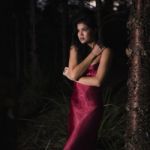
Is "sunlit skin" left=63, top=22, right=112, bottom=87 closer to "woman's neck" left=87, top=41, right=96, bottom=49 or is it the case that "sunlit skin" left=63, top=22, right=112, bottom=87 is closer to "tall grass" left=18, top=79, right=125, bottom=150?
"woman's neck" left=87, top=41, right=96, bottom=49

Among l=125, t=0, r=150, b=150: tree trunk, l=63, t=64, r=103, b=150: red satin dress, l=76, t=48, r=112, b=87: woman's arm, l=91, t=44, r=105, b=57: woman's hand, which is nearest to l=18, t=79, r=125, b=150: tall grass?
l=63, t=64, r=103, b=150: red satin dress

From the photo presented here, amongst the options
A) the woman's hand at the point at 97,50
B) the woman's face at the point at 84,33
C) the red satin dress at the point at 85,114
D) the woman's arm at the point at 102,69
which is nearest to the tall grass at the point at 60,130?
the red satin dress at the point at 85,114

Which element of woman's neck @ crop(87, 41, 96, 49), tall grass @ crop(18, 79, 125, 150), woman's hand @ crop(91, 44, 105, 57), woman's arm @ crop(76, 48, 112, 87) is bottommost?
tall grass @ crop(18, 79, 125, 150)

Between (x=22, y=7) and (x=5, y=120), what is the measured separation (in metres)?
18.3

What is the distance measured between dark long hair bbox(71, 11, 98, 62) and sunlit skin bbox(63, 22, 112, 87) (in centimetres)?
3

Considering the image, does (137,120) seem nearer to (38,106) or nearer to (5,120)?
(5,120)

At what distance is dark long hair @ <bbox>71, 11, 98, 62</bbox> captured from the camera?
4.27 m

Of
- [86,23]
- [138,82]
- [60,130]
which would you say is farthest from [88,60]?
[60,130]

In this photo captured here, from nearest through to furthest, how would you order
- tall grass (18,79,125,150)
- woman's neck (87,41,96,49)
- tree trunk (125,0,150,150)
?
tree trunk (125,0,150,150), woman's neck (87,41,96,49), tall grass (18,79,125,150)

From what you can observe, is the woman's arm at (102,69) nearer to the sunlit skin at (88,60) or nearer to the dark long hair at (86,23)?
the sunlit skin at (88,60)

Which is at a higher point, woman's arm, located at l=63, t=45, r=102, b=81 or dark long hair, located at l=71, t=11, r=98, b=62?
dark long hair, located at l=71, t=11, r=98, b=62

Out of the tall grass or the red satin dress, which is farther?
the tall grass

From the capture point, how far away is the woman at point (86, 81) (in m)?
4.24

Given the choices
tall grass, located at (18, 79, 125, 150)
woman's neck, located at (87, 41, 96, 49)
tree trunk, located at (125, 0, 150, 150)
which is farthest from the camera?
tall grass, located at (18, 79, 125, 150)
